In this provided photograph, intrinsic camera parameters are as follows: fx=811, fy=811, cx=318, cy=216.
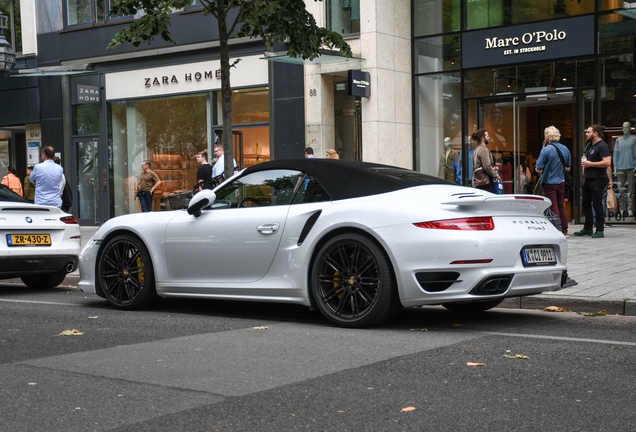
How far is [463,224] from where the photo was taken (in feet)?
19.0

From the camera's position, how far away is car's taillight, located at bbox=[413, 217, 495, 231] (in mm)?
5773

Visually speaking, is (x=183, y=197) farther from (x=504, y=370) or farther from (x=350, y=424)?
(x=350, y=424)

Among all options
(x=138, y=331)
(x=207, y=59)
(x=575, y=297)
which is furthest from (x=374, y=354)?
(x=207, y=59)

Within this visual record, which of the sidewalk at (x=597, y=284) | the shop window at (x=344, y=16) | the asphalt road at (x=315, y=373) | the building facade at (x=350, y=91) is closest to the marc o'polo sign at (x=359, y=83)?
the building facade at (x=350, y=91)

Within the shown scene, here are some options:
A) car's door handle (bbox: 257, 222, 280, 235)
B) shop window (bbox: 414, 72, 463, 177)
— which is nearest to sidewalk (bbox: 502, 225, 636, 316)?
car's door handle (bbox: 257, 222, 280, 235)

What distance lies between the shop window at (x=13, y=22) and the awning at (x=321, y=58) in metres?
10.4

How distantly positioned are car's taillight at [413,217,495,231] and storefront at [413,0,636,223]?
11160 mm

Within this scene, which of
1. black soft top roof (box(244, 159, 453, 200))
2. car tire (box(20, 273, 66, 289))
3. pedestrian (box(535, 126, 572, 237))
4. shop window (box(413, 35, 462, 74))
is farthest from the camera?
shop window (box(413, 35, 462, 74))

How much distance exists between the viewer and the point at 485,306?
6.96 metres

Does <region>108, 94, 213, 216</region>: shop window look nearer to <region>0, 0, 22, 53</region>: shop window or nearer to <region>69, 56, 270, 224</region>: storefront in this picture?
<region>69, 56, 270, 224</region>: storefront

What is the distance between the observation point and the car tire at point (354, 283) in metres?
5.89

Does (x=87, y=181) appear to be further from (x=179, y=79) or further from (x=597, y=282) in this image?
(x=597, y=282)

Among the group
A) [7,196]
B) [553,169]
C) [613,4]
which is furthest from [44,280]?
[613,4]

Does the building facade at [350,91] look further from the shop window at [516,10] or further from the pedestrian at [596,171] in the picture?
the pedestrian at [596,171]
